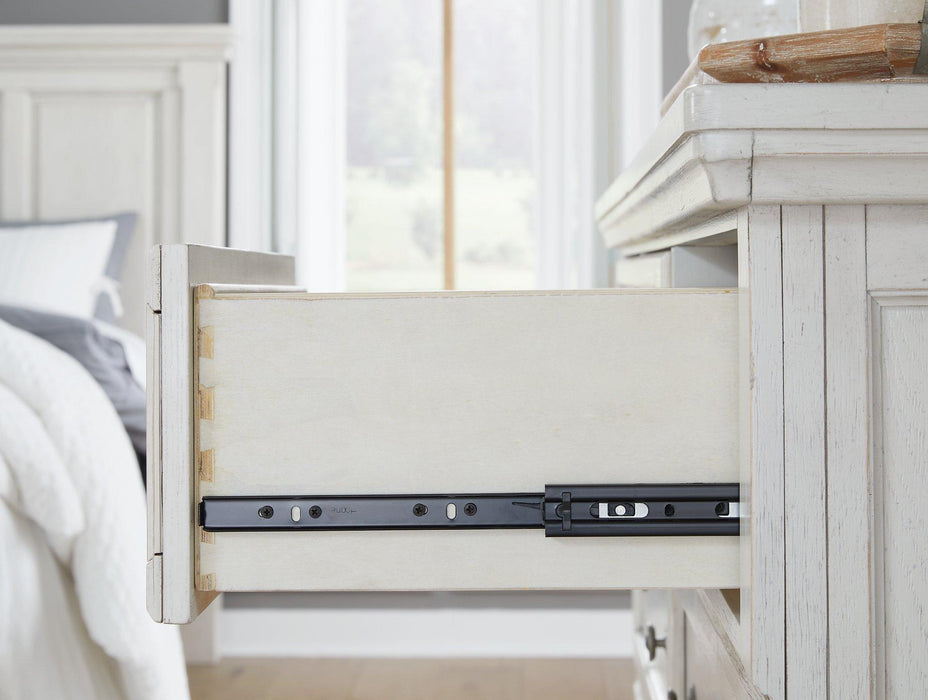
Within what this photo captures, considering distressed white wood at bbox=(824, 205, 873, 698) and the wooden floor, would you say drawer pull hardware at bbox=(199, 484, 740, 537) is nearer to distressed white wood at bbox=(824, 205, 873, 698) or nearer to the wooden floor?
distressed white wood at bbox=(824, 205, 873, 698)

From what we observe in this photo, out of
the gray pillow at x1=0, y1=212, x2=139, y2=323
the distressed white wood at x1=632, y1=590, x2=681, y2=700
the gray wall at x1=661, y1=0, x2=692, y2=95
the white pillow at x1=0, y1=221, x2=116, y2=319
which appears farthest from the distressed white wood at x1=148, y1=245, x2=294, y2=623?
the gray wall at x1=661, y1=0, x2=692, y2=95

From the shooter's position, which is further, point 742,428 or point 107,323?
point 107,323

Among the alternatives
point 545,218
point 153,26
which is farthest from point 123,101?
point 545,218

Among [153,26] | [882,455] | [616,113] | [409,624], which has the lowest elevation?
[409,624]

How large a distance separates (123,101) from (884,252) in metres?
2.24

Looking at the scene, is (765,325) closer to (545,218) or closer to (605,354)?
(605,354)

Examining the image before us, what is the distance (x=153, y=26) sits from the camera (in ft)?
7.68

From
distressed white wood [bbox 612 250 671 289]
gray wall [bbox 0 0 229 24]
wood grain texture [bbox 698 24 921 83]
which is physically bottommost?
distressed white wood [bbox 612 250 671 289]

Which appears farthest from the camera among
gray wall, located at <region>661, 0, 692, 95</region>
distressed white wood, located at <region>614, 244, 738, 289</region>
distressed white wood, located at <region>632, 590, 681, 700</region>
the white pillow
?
gray wall, located at <region>661, 0, 692, 95</region>

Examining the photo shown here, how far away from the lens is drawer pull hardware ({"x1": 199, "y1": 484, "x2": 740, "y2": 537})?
582 millimetres

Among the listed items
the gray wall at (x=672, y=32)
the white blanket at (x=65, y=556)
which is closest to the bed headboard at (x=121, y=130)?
the white blanket at (x=65, y=556)

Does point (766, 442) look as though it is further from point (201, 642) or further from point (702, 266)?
point (201, 642)

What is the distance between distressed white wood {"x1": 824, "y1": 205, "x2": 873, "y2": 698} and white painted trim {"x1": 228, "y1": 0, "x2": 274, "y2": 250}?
1962 millimetres

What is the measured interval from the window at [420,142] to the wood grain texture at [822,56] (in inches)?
71.8
